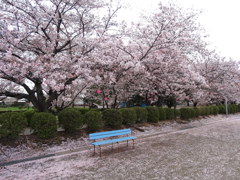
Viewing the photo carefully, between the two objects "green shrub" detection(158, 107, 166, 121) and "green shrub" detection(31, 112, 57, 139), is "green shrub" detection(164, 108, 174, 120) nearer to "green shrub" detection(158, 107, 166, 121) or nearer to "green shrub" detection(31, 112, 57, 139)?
"green shrub" detection(158, 107, 166, 121)

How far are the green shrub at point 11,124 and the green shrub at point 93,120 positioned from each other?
2408 mm

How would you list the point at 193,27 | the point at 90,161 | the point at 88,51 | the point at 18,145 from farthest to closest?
the point at 193,27 → the point at 88,51 → the point at 18,145 → the point at 90,161

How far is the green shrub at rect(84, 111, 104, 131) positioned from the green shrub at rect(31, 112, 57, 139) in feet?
5.01

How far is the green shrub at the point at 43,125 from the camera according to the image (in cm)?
613

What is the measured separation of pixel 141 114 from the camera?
32.3 ft

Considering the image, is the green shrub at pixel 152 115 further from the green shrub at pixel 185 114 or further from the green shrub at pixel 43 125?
the green shrub at pixel 43 125

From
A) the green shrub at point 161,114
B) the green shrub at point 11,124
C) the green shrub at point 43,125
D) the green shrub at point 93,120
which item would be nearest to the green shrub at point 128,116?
the green shrub at point 93,120

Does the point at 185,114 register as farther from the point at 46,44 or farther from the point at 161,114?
the point at 46,44

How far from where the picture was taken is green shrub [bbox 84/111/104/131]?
24.3 ft

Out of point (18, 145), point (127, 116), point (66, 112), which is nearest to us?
point (18, 145)

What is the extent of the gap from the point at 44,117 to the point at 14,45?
8.96 feet

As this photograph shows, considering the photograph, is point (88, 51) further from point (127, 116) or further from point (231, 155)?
point (231, 155)

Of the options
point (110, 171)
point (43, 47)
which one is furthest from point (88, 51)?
point (110, 171)

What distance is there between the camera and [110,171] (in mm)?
4059
